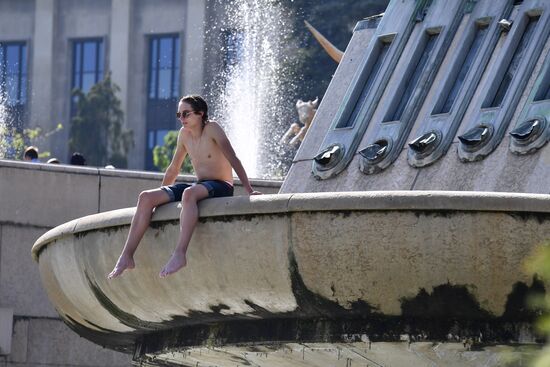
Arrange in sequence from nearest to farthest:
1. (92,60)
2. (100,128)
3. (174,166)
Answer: (174,166), (100,128), (92,60)

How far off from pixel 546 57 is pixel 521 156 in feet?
2.89

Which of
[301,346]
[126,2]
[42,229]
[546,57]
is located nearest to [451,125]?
[546,57]

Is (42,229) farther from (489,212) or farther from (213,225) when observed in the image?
(489,212)

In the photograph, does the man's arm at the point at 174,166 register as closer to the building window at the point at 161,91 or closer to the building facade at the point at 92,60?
the building facade at the point at 92,60

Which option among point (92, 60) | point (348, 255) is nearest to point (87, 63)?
point (92, 60)

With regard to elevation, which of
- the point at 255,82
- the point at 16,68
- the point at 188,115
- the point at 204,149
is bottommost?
the point at 204,149

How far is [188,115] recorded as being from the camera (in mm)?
13445

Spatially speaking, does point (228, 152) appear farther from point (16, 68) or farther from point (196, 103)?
point (16, 68)

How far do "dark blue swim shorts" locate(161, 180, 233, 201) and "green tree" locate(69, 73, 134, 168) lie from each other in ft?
190

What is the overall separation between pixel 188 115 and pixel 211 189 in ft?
2.50

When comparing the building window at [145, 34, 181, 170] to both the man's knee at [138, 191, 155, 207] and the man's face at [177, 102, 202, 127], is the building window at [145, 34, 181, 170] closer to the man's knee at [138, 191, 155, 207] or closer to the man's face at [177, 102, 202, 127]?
the man's face at [177, 102, 202, 127]

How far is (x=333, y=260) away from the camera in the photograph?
39.3ft

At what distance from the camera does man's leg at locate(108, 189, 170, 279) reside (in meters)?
12.7

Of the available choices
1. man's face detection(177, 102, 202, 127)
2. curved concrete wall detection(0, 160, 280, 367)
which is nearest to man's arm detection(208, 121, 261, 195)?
man's face detection(177, 102, 202, 127)
